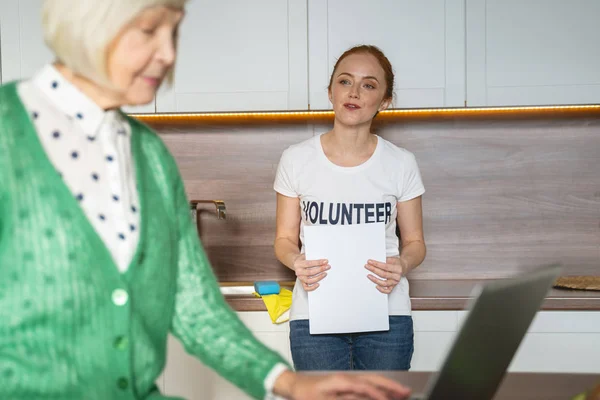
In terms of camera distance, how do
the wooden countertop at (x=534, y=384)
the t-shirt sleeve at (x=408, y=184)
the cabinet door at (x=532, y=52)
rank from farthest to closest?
1. the cabinet door at (x=532, y=52)
2. the t-shirt sleeve at (x=408, y=184)
3. the wooden countertop at (x=534, y=384)

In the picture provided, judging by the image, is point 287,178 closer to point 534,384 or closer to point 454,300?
point 454,300

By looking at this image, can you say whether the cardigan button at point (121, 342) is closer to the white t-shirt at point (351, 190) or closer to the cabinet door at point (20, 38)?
the white t-shirt at point (351, 190)

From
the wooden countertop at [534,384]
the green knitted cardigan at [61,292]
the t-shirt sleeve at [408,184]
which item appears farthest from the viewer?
the t-shirt sleeve at [408,184]

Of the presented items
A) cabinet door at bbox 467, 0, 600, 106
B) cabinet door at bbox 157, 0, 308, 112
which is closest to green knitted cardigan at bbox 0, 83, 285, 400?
cabinet door at bbox 157, 0, 308, 112

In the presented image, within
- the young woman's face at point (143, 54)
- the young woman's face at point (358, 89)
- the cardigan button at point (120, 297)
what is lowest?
the cardigan button at point (120, 297)

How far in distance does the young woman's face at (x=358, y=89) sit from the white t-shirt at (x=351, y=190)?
4.2 inches

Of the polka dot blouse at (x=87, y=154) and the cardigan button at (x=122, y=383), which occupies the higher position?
the polka dot blouse at (x=87, y=154)

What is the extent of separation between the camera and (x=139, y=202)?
784 mm

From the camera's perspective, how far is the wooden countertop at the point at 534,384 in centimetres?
100

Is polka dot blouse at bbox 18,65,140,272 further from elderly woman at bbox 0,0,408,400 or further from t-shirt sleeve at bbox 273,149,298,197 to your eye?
t-shirt sleeve at bbox 273,149,298,197

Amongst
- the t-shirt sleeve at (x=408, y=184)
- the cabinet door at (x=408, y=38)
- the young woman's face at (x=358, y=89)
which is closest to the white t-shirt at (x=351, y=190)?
the t-shirt sleeve at (x=408, y=184)

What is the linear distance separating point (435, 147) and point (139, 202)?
200cm

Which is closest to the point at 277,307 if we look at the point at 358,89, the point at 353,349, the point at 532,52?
the point at 353,349

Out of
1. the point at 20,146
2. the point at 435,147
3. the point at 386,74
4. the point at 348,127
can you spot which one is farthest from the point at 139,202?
the point at 435,147
